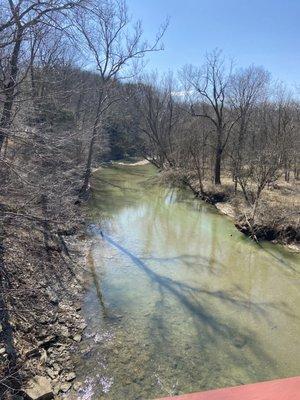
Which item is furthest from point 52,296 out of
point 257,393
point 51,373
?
point 257,393

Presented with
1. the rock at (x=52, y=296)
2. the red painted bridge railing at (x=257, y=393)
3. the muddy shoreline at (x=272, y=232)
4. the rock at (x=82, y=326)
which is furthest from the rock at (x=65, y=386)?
the muddy shoreline at (x=272, y=232)

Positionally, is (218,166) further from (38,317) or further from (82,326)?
(38,317)

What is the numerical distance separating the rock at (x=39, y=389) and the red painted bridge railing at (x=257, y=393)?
18.7ft

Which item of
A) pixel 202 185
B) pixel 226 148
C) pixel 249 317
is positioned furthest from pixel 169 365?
pixel 226 148

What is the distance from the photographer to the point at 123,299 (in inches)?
389

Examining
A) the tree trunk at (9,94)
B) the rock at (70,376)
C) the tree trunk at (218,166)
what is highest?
the tree trunk at (9,94)

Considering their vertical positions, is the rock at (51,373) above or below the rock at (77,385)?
above

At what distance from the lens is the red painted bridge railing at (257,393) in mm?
1120

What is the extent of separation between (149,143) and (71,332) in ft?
105

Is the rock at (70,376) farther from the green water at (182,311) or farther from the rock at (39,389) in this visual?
the rock at (39,389)

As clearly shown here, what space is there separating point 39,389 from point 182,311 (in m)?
4.36

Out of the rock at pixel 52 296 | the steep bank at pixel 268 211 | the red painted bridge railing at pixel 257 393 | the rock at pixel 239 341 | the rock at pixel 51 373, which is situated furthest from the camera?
the steep bank at pixel 268 211

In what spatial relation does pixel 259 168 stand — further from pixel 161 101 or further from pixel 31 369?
pixel 161 101

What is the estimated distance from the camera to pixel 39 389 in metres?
6.13
